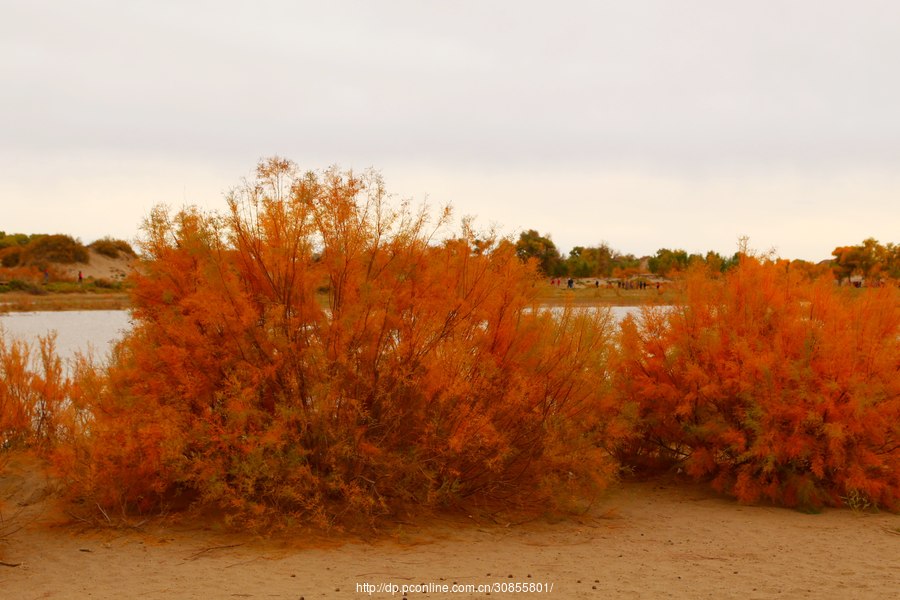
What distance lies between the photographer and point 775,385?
1183cm

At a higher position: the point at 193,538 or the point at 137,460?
the point at 137,460

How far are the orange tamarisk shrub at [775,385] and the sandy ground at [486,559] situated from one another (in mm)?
788

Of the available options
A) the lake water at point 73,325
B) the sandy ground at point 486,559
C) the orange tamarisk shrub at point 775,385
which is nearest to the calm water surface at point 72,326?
the lake water at point 73,325

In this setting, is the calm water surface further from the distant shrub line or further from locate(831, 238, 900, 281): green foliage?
locate(831, 238, 900, 281): green foliage

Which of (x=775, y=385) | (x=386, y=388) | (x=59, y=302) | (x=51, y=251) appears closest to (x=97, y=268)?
(x=51, y=251)

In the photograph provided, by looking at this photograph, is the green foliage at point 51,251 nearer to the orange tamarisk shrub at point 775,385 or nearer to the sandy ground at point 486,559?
the sandy ground at point 486,559

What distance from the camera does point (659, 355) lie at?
13281 mm

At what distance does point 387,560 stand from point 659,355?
6.30 metres

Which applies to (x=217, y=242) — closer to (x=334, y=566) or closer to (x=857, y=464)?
(x=334, y=566)

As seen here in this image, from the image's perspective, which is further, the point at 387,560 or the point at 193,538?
the point at 193,538

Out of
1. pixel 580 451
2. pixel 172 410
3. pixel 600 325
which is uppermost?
pixel 600 325

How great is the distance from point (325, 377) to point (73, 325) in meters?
32.7

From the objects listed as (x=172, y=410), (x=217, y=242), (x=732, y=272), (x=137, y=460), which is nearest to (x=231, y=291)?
(x=217, y=242)

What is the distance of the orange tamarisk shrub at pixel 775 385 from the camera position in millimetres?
11625
